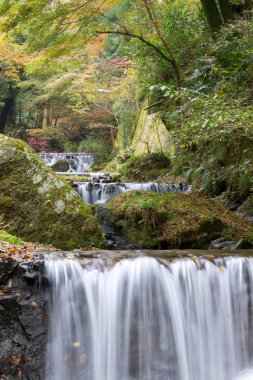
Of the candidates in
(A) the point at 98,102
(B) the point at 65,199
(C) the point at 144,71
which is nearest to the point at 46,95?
(A) the point at 98,102

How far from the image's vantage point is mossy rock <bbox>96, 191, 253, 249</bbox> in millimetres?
6969

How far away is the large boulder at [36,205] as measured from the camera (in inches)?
243

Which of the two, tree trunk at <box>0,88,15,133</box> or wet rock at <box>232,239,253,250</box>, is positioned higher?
tree trunk at <box>0,88,15,133</box>

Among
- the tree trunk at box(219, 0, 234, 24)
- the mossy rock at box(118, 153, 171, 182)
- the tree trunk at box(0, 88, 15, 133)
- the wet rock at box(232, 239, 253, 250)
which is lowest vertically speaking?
the wet rock at box(232, 239, 253, 250)

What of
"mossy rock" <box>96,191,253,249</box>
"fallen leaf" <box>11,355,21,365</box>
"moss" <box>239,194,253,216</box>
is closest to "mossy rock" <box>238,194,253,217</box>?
"moss" <box>239,194,253,216</box>

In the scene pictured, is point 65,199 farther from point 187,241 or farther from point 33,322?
point 33,322

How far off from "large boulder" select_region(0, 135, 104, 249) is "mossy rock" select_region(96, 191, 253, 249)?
1.05 meters

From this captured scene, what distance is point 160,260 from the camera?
4.83 meters

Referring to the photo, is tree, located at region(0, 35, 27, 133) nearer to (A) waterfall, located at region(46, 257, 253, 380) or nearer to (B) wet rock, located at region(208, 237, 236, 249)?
(B) wet rock, located at region(208, 237, 236, 249)

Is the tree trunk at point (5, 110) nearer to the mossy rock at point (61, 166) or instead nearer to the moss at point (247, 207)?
the mossy rock at point (61, 166)

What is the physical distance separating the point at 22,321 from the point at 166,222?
4048mm

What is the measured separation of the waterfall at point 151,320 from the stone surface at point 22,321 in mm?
145

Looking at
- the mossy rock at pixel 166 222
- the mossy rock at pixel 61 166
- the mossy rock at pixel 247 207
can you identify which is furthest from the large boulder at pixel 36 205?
the mossy rock at pixel 61 166

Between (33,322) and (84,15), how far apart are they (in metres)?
7.09
